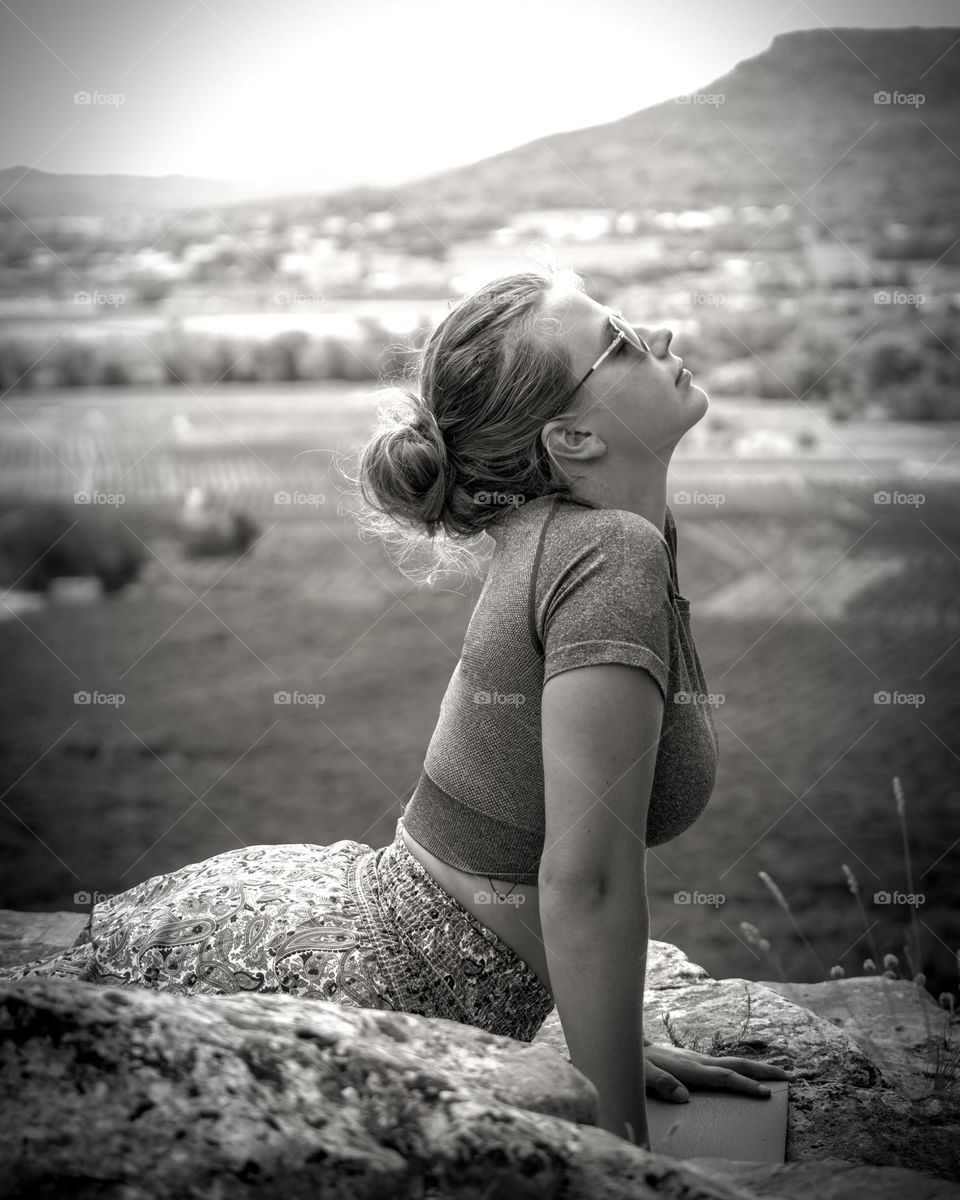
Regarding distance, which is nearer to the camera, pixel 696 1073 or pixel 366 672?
pixel 696 1073

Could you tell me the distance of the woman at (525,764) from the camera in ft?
4.97

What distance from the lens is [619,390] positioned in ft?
5.90

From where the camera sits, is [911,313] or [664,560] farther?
[911,313]

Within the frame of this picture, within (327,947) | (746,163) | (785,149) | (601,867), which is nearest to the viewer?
(601,867)

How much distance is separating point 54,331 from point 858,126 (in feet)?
17.3

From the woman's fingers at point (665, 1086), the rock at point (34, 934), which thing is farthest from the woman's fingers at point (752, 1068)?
the rock at point (34, 934)

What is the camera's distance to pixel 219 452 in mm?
8102

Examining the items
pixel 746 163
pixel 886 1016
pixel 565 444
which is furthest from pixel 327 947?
pixel 746 163

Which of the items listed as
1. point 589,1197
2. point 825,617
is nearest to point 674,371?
point 589,1197

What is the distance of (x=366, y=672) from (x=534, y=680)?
5.87 m

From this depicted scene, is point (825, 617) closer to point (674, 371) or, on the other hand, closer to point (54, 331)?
point (54, 331)

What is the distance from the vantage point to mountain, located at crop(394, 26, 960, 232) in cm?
720

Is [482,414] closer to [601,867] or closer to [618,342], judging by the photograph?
[618,342]

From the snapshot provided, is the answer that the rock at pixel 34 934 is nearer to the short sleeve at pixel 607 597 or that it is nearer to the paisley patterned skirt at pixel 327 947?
the paisley patterned skirt at pixel 327 947
